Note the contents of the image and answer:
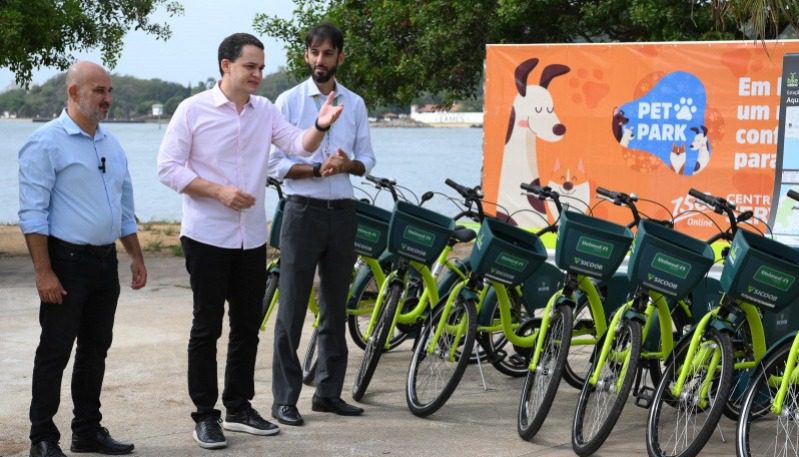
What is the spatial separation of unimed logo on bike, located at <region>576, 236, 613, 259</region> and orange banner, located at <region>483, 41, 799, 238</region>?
13.0 feet

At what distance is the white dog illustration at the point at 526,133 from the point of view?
11.3m

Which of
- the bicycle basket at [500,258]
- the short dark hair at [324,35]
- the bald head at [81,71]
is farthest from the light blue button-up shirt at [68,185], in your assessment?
the bicycle basket at [500,258]

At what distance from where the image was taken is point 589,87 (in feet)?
36.5

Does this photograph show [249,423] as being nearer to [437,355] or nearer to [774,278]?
[437,355]

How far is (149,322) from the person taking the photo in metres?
9.67

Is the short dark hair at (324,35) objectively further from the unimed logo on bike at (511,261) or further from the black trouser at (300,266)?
the unimed logo on bike at (511,261)

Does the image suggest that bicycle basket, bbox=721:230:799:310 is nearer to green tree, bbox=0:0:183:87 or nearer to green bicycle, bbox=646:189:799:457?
green bicycle, bbox=646:189:799:457

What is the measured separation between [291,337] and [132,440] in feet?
2.94

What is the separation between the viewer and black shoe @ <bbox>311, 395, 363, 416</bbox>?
22.2 feet

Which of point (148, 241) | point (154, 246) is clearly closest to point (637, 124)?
point (154, 246)

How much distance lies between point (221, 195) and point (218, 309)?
1.73 ft

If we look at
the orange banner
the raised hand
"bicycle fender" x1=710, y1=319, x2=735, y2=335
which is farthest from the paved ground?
the orange banner

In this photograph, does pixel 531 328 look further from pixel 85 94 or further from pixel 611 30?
pixel 611 30

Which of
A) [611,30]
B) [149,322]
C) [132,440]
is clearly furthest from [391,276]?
[611,30]
